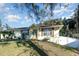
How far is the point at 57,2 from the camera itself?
1849 millimetres

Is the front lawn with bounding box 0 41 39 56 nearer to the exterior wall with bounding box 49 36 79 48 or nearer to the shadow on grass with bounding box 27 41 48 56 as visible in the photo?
the shadow on grass with bounding box 27 41 48 56

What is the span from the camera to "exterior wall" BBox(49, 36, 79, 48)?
1.84 meters

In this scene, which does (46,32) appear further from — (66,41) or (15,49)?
(15,49)

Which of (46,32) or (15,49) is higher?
(46,32)

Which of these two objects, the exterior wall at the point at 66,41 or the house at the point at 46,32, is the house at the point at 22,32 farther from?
the exterior wall at the point at 66,41

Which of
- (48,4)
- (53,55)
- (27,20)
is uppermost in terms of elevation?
(48,4)

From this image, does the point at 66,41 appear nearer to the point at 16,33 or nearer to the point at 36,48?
the point at 36,48

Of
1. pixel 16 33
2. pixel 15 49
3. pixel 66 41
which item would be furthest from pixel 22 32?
pixel 66 41

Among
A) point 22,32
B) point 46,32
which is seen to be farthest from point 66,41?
point 22,32

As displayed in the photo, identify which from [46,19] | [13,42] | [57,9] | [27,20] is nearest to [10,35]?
[13,42]

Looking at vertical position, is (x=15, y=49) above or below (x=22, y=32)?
below

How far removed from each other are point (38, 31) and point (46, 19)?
4.8 inches

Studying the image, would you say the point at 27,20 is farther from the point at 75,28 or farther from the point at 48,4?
the point at 75,28

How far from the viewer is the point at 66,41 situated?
6.06ft
